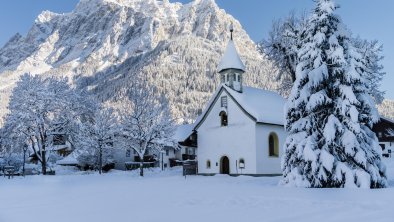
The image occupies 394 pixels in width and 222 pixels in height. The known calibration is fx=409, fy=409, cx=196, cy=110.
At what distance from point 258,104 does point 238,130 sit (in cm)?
365

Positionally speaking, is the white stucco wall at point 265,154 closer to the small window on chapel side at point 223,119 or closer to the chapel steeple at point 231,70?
the small window on chapel side at point 223,119

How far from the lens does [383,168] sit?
22.7 m

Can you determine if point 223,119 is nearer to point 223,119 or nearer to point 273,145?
point 223,119

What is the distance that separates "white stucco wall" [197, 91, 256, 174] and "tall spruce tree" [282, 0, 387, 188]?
13.6 metres

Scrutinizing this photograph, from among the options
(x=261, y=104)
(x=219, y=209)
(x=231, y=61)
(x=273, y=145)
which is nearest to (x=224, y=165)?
(x=273, y=145)

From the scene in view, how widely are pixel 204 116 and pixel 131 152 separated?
24.3 meters

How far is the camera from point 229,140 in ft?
132

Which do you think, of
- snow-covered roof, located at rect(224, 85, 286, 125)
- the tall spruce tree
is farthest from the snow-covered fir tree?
the tall spruce tree

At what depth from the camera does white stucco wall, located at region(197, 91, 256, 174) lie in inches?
1511

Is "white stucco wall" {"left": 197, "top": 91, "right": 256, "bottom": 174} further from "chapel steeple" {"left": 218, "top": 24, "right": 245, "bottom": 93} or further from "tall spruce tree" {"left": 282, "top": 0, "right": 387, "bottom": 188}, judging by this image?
"tall spruce tree" {"left": 282, "top": 0, "right": 387, "bottom": 188}

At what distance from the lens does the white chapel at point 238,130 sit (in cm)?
3834

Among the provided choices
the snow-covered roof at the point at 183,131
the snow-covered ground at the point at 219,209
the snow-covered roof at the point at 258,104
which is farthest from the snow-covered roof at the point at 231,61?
the snow-covered ground at the point at 219,209

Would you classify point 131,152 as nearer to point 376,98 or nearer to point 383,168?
point 376,98

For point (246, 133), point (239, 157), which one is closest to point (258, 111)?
point (246, 133)
